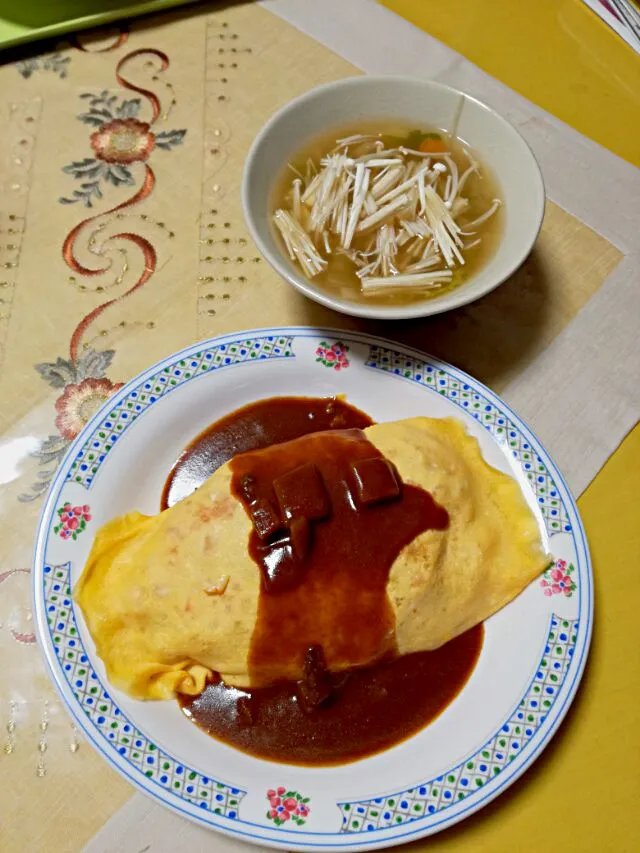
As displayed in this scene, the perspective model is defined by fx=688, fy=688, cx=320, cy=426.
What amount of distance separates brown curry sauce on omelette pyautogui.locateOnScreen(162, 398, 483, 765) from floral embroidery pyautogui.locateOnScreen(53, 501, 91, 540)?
0.47m

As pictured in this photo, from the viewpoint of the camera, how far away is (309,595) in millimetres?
1841

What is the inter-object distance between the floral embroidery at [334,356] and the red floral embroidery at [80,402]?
28.5 inches

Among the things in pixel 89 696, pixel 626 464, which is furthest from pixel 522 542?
pixel 89 696

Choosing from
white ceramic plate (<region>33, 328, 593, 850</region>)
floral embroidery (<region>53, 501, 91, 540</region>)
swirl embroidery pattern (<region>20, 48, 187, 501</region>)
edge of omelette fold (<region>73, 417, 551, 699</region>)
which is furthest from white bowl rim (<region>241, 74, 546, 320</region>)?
floral embroidery (<region>53, 501, 91, 540</region>)

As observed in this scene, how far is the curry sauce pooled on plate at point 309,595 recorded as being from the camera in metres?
1.85

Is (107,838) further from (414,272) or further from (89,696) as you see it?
(414,272)

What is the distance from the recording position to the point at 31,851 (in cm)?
180

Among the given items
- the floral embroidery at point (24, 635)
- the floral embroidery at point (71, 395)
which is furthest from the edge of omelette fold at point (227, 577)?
the floral embroidery at point (71, 395)

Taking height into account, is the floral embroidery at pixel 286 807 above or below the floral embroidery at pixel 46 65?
below

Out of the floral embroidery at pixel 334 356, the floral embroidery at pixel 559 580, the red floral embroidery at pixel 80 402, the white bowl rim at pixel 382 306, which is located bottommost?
the red floral embroidery at pixel 80 402

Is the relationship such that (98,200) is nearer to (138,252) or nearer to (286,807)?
(138,252)

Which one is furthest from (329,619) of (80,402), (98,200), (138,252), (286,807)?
(98,200)

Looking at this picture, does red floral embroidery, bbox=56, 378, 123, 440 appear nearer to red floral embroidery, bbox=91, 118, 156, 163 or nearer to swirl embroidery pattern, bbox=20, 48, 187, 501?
swirl embroidery pattern, bbox=20, 48, 187, 501

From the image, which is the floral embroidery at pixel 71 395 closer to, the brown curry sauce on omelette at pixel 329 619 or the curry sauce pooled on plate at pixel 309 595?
the curry sauce pooled on plate at pixel 309 595
